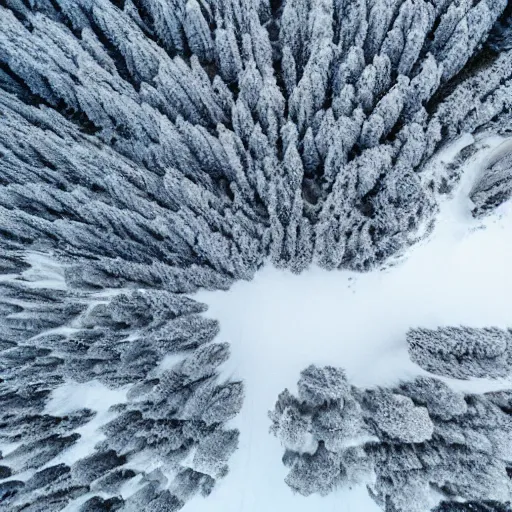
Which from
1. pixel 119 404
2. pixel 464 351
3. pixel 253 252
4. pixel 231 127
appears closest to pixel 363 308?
pixel 464 351

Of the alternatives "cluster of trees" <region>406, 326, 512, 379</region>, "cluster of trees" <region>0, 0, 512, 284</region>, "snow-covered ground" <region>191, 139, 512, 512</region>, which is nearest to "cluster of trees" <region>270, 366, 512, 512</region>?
"cluster of trees" <region>406, 326, 512, 379</region>

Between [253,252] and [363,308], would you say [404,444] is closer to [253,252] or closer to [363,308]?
[363,308]

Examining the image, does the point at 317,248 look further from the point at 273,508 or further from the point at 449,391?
the point at 273,508

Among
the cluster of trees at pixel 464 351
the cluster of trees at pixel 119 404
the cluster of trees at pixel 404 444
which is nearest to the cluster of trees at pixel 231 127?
the cluster of trees at pixel 119 404

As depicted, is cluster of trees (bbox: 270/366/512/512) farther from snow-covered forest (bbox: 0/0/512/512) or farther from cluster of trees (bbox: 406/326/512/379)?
cluster of trees (bbox: 406/326/512/379)

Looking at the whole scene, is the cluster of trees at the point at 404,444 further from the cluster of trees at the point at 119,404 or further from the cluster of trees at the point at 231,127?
the cluster of trees at the point at 231,127

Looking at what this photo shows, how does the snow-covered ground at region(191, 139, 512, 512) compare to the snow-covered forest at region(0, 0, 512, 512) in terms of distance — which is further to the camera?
the snow-covered ground at region(191, 139, 512, 512)

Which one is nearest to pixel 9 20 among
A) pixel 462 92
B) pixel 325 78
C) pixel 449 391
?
pixel 325 78
